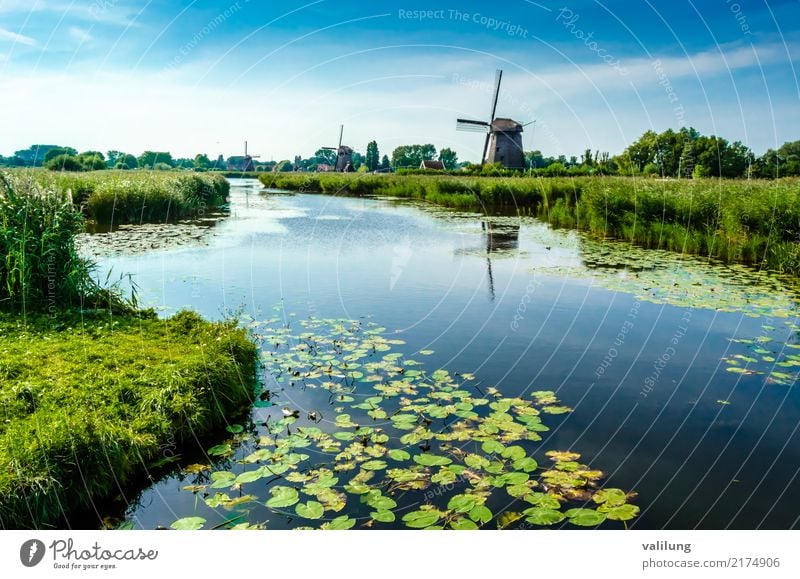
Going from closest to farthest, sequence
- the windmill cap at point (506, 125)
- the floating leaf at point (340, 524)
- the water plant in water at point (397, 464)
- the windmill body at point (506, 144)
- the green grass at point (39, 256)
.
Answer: the floating leaf at point (340, 524) < the water plant in water at point (397, 464) < the green grass at point (39, 256) < the windmill cap at point (506, 125) < the windmill body at point (506, 144)

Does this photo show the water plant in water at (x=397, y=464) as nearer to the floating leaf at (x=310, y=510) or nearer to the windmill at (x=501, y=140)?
the floating leaf at (x=310, y=510)

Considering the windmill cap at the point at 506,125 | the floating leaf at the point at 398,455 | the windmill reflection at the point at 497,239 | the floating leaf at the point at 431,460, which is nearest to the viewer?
the floating leaf at the point at 431,460

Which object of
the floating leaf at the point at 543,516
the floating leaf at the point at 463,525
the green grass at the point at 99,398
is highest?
the green grass at the point at 99,398

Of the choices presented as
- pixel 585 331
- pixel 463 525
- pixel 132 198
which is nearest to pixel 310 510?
pixel 463 525

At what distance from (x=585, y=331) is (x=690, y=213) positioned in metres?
11.5

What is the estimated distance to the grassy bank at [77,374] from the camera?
14.6 feet

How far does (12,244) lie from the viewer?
27.1ft

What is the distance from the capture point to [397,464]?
5211mm

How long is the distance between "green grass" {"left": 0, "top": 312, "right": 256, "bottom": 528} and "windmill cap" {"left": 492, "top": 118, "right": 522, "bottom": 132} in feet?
145

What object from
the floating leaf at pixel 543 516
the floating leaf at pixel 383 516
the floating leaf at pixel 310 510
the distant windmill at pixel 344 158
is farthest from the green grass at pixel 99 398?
the distant windmill at pixel 344 158

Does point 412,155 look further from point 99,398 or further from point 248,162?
point 99,398

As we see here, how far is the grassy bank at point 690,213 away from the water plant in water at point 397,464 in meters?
12.7
